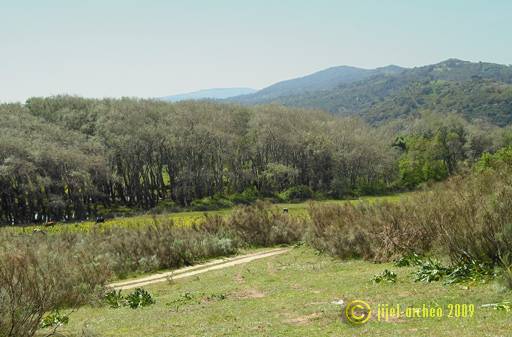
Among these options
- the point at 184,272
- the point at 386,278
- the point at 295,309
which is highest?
the point at 295,309

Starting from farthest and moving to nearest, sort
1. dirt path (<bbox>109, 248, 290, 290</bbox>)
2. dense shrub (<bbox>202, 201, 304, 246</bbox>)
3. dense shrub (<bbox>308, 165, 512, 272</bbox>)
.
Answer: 1. dense shrub (<bbox>202, 201, 304, 246</bbox>)
2. dirt path (<bbox>109, 248, 290, 290</bbox>)
3. dense shrub (<bbox>308, 165, 512, 272</bbox>)

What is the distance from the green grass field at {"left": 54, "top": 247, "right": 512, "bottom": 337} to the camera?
31.9ft

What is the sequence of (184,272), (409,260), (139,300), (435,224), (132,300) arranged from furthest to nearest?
(184,272)
(409,260)
(435,224)
(132,300)
(139,300)

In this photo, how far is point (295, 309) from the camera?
13.0 m

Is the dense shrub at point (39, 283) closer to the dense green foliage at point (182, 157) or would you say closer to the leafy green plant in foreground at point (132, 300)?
the leafy green plant in foreground at point (132, 300)

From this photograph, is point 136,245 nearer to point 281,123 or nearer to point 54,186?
point 54,186

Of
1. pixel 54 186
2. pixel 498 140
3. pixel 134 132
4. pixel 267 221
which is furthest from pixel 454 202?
pixel 498 140

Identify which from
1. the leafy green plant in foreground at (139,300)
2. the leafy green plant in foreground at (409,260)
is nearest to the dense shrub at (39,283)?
the leafy green plant in foreground at (139,300)

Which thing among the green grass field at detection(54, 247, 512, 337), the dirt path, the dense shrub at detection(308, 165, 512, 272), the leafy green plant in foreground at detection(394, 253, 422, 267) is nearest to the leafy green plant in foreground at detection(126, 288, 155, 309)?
the green grass field at detection(54, 247, 512, 337)

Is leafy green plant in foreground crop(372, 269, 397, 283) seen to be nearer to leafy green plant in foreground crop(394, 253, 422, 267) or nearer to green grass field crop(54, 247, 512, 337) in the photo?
green grass field crop(54, 247, 512, 337)

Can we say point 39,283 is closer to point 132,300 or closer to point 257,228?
point 132,300

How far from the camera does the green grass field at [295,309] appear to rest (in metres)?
9.73

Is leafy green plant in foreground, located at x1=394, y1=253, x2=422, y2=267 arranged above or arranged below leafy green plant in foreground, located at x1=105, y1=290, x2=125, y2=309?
above

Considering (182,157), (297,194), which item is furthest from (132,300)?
(297,194)
